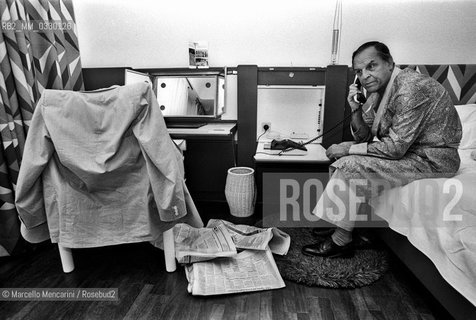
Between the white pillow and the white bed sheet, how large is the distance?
1.63ft

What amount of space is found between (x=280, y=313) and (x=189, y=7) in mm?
2192

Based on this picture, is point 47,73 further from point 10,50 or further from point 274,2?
point 274,2

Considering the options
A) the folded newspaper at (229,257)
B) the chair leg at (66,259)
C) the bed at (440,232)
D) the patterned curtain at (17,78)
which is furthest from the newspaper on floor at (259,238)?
the patterned curtain at (17,78)

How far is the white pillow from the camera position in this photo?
6.20 ft

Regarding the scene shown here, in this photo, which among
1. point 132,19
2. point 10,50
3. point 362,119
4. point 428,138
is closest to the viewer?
point 428,138

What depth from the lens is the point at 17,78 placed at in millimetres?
1544

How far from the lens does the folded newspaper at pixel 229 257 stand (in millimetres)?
1369

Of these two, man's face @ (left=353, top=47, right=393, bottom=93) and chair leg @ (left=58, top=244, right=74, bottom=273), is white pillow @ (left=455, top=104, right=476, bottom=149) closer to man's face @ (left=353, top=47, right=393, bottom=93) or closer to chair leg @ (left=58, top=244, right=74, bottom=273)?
man's face @ (left=353, top=47, right=393, bottom=93)

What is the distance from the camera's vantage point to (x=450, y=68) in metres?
2.14

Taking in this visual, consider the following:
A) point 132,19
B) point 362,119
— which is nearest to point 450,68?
point 362,119

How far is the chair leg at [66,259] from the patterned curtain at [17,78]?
0.36 metres

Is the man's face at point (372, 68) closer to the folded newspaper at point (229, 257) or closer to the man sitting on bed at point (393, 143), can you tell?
the man sitting on bed at point (393, 143)

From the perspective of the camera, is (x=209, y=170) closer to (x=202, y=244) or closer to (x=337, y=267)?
(x=202, y=244)

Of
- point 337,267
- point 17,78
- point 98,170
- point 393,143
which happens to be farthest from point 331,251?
point 17,78
